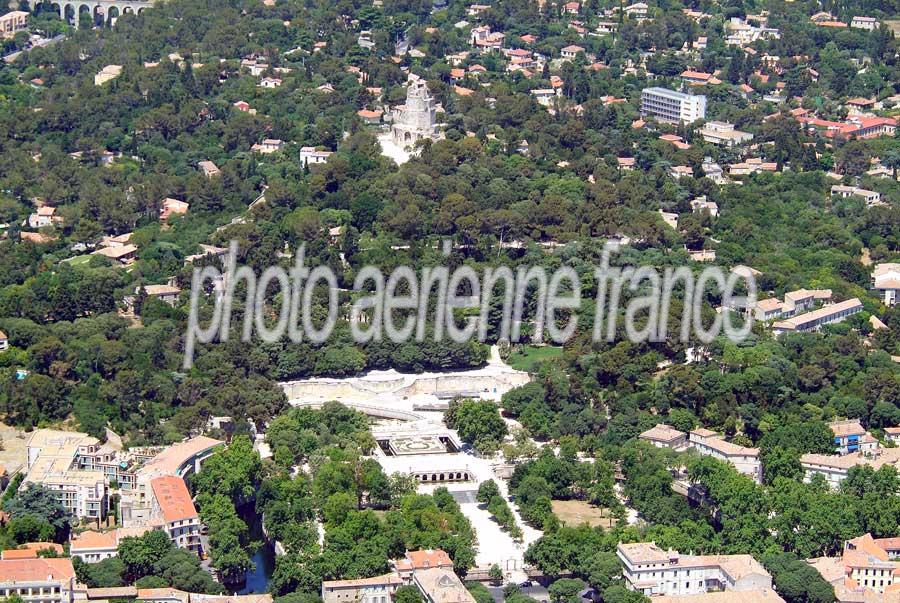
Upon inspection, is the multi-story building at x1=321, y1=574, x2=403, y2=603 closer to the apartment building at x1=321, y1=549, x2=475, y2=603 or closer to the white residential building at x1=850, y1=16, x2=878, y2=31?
the apartment building at x1=321, y1=549, x2=475, y2=603

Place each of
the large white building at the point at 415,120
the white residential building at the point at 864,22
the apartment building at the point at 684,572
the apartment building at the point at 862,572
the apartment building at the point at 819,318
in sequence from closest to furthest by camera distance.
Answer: the apartment building at the point at 862,572 < the apartment building at the point at 684,572 < the apartment building at the point at 819,318 < the large white building at the point at 415,120 < the white residential building at the point at 864,22

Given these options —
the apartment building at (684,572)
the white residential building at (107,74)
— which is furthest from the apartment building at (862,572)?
the white residential building at (107,74)

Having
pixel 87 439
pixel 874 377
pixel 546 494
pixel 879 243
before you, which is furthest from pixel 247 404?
pixel 879 243

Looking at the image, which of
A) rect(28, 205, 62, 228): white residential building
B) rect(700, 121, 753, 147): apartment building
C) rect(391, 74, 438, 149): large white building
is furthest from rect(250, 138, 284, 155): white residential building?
rect(700, 121, 753, 147): apartment building

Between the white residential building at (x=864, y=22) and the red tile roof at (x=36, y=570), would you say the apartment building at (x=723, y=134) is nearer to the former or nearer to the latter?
the white residential building at (x=864, y=22)

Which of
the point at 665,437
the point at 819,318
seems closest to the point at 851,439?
the point at 665,437
